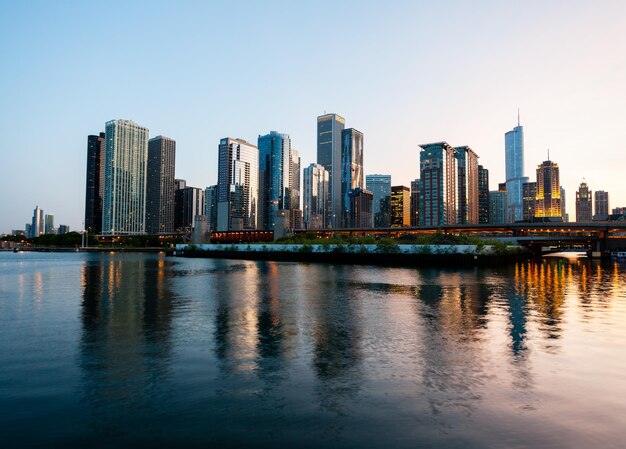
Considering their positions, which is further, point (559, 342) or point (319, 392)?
point (559, 342)

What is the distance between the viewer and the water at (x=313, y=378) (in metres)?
10.9

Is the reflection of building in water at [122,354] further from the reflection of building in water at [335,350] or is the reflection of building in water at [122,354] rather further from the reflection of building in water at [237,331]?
the reflection of building in water at [335,350]

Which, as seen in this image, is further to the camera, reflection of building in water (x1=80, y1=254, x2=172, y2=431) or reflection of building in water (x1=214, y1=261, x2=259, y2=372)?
reflection of building in water (x1=214, y1=261, x2=259, y2=372)

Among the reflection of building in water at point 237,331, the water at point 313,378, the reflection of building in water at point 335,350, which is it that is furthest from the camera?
the reflection of building in water at point 237,331

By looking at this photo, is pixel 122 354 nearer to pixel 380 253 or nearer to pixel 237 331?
pixel 237 331

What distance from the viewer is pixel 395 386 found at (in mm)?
14320

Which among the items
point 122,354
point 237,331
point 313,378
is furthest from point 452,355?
point 122,354

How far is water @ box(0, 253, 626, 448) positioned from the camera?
10.9 metres

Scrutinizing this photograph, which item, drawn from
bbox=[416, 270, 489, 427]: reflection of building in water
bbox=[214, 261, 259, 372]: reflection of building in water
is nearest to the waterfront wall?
bbox=[416, 270, 489, 427]: reflection of building in water

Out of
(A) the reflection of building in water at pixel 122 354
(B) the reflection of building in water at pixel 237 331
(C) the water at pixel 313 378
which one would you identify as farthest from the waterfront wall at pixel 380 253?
(A) the reflection of building in water at pixel 122 354

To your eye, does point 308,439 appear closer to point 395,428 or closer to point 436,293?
point 395,428

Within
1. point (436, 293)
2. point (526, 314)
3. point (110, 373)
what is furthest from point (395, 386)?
point (436, 293)

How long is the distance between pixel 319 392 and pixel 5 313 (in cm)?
2876

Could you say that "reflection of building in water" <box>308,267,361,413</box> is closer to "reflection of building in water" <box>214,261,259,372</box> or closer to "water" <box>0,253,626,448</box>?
"water" <box>0,253,626,448</box>
